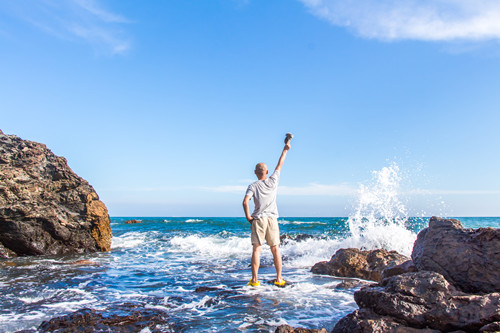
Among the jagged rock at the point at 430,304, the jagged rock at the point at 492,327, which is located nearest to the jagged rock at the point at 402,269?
the jagged rock at the point at 430,304

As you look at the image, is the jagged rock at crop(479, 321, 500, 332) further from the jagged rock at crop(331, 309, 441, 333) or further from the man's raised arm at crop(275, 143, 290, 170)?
the man's raised arm at crop(275, 143, 290, 170)

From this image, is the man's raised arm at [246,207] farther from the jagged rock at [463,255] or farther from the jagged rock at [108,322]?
the jagged rock at [463,255]

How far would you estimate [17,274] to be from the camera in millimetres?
7473

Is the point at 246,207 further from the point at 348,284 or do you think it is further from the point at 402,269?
the point at 402,269

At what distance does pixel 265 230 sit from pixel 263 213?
29 cm

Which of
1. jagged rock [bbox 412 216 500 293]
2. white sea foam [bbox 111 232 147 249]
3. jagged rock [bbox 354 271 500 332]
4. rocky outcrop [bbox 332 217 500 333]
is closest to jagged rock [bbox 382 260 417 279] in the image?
jagged rock [bbox 412 216 500 293]

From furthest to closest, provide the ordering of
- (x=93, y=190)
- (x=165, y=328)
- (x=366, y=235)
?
(x=93, y=190) → (x=366, y=235) → (x=165, y=328)

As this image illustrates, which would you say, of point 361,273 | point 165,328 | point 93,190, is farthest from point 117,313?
point 93,190

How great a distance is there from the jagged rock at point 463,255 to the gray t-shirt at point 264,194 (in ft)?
A: 8.17

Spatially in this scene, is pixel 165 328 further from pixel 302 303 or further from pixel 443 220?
pixel 443 220

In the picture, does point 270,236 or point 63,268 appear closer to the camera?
point 270,236

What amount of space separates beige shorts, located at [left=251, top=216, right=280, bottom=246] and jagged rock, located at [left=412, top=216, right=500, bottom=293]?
7.88ft

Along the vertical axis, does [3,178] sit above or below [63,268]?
above

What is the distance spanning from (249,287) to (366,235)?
19.3ft
